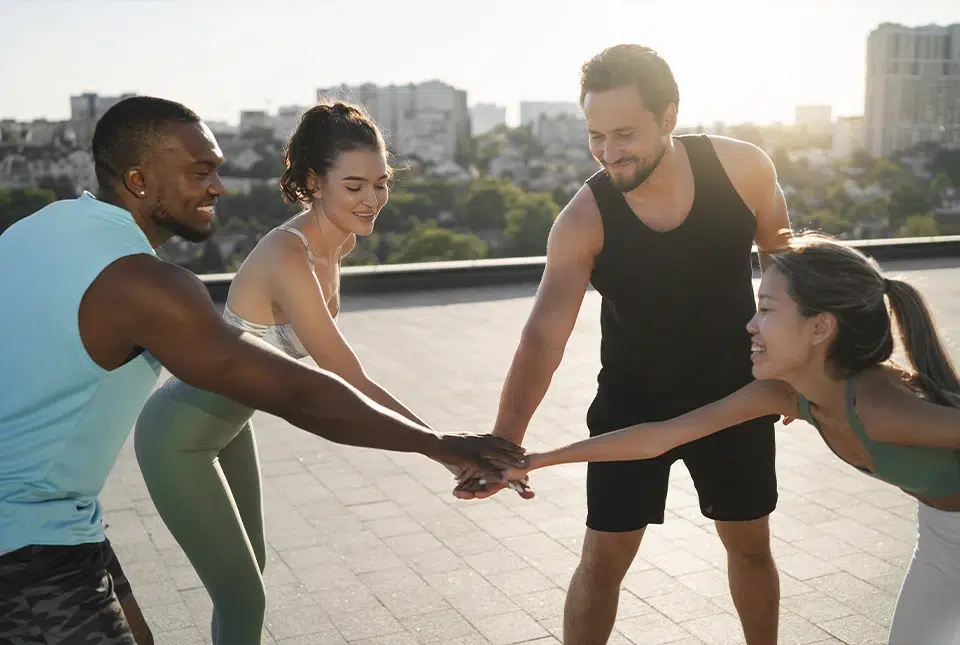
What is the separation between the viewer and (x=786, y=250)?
2.83 m

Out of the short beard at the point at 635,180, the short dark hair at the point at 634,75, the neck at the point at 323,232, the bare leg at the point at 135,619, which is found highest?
the short dark hair at the point at 634,75

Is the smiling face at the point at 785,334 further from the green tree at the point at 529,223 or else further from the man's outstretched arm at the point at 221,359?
the green tree at the point at 529,223

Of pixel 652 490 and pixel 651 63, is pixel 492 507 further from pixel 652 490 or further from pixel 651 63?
pixel 651 63

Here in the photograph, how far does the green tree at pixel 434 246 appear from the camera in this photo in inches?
1820

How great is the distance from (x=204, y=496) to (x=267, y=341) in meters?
0.53

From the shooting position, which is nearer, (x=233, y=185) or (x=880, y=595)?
(x=880, y=595)

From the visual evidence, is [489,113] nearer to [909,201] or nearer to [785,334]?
[909,201]

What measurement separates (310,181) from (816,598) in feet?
8.20

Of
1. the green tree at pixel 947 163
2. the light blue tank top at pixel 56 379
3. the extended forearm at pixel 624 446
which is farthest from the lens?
the green tree at pixel 947 163

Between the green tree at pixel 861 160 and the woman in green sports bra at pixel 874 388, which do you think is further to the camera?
the green tree at pixel 861 160

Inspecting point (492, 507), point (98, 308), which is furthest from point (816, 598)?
point (98, 308)

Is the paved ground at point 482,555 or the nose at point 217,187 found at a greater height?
the nose at point 217,187

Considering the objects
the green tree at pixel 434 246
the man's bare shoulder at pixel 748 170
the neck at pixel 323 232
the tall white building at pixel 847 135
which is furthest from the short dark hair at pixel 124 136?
the tall white building at pixel 847 135

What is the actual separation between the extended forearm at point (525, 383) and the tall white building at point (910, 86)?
53.5 metres
